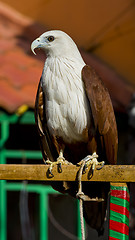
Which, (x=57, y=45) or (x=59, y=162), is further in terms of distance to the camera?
(x=57, y=45)

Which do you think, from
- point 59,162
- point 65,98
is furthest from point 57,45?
point 59,162

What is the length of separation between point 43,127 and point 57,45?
526mm

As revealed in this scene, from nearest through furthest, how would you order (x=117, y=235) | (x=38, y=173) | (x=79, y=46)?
(x=117, y=235) → (x=38, y=173) → (x=79, y=46)

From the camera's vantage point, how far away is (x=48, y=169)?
7.77 ft

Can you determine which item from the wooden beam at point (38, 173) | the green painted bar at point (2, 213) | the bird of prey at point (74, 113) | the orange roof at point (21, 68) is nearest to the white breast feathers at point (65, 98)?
the bird of prey at point (74, 113)

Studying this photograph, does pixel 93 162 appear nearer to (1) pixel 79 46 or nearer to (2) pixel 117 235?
(2) pixel 117 235

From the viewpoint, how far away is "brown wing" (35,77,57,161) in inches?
116

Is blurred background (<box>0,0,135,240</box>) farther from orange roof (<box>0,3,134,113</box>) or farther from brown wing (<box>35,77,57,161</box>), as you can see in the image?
brown wing (<box>35,77,57,161</box>)

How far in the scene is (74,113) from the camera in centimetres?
281

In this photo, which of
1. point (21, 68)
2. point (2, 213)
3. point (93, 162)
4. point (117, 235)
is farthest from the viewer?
point (21, 68)

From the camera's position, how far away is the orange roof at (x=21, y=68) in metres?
4.81

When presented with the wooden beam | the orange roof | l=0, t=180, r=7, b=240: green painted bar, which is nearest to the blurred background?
the orange roof

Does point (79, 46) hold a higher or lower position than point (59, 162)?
higher

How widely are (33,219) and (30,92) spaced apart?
2399mm
